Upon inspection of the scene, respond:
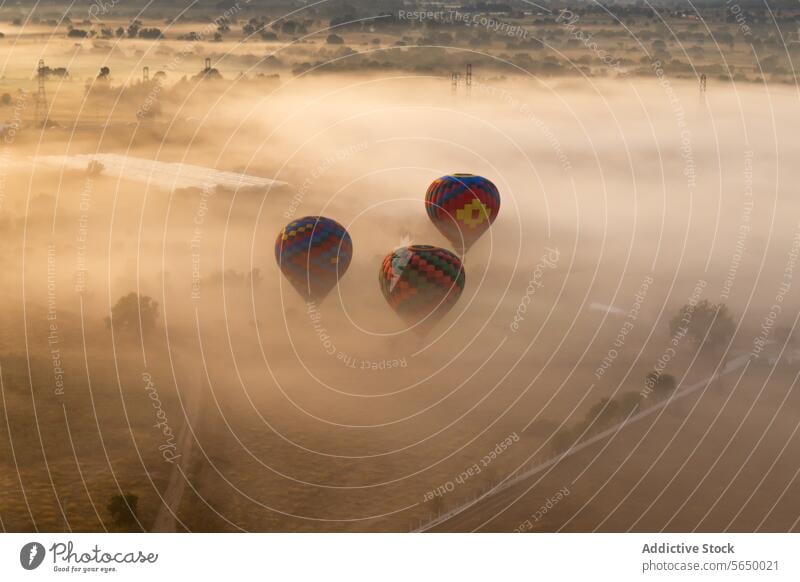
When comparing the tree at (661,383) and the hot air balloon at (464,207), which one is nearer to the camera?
the hot air balloon at (464,207)

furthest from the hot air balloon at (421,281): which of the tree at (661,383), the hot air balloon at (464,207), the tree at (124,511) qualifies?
the tree at (661,383)

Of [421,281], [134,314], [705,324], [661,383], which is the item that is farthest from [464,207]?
[134,314]

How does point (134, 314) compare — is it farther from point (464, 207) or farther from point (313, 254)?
point (464, 207)

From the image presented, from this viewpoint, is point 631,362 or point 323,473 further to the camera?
point 631,362

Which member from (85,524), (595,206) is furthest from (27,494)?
(595,206)

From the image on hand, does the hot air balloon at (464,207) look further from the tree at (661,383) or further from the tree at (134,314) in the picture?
the tree at (134,314)

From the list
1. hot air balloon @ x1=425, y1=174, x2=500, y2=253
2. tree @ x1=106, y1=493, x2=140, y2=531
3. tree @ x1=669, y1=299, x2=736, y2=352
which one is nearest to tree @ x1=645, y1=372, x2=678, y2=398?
tree @ x1=669, y1=299, x2=736, y2=352
